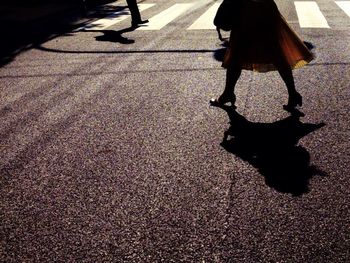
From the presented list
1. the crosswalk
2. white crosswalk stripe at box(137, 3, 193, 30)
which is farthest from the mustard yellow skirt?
white crosswalk stripe at box(137, 3, 193, 30)

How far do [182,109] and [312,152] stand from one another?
1.65 m

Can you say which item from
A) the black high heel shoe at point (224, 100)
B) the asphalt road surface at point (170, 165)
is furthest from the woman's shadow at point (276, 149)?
the black high heel shoe at point (224, 100)

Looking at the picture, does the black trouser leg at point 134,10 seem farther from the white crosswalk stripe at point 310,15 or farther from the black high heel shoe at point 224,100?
the black high heel shoe at point 224,100

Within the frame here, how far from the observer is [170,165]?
3.23m

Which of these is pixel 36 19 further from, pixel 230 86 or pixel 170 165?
pixel 170 165

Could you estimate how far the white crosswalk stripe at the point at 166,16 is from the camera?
895cm

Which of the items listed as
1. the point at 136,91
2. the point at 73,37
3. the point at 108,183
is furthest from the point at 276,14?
the point at 73,37

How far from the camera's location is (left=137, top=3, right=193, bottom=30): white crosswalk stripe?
8.95 meters

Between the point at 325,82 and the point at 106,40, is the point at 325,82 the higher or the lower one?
the lower one

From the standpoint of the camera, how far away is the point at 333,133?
3.60m

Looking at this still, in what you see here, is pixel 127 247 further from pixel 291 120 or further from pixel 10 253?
pixel 291 120

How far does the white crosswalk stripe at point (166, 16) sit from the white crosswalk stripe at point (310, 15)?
3339 millimetres

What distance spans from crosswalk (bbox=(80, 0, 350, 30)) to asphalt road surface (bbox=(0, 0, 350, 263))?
2782 mm

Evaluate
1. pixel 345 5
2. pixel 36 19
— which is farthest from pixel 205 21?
pixel 36 19
